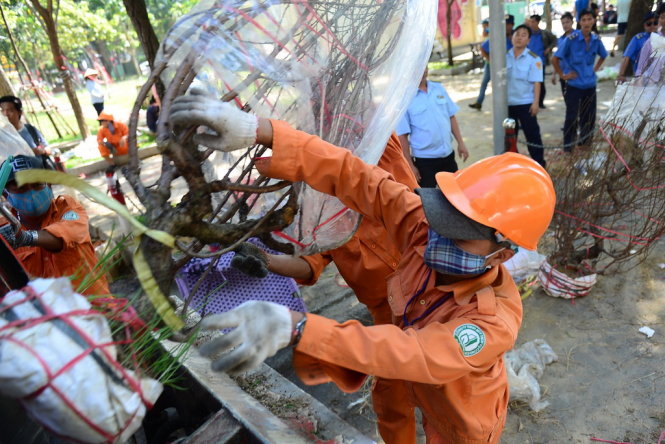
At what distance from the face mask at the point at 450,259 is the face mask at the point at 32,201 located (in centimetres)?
220

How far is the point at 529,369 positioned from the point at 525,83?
12.6ft

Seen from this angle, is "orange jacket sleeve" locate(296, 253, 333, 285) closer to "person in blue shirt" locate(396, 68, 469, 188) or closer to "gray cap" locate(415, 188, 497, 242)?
"gray cap" locate(415, 188, 497, 242)

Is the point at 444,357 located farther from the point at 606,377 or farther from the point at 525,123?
the point at 525,123

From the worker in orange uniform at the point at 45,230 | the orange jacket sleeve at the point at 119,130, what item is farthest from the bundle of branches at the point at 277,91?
the orange jacket sleeve at the point at 119,130

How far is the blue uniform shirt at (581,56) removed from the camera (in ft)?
19.8

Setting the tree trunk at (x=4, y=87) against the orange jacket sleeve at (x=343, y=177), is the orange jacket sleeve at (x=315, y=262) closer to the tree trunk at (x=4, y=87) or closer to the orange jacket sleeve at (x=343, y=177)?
the orange jacket sleeve at (x=343, y=177)

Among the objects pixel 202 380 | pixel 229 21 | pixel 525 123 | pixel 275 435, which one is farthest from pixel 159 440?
pixel 525 123

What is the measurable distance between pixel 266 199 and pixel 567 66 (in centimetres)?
589

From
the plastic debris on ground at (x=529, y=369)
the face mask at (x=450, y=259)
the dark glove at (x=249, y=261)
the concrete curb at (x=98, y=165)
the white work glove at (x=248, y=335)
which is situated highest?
the white work glove at (x=248, y=335)

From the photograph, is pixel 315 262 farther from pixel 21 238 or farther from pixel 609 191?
pixel 609 191

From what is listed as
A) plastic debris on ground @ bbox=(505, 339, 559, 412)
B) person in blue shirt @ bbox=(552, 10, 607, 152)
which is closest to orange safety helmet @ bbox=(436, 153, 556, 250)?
plastic debris on ground @ bbox=(505, 339, 559, 412)

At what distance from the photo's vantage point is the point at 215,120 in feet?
4.12

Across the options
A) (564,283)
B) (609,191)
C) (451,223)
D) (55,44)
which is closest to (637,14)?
(609,191)

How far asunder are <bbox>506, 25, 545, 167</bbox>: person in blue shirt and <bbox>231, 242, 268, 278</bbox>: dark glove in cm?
439
